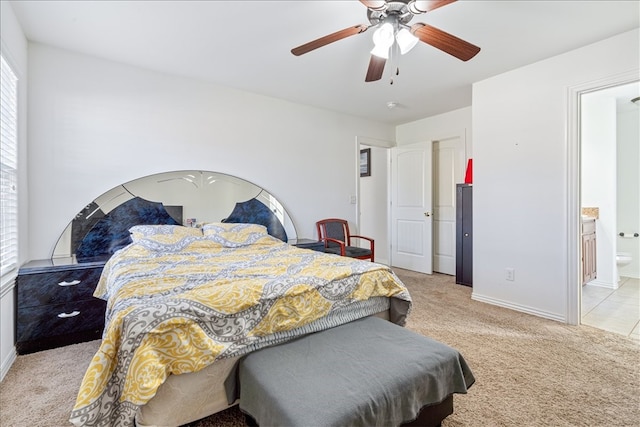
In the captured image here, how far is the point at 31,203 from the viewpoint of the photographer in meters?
2.60

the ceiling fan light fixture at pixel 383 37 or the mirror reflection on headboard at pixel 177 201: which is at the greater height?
the ceiling fan light fixture at pixel 383 37

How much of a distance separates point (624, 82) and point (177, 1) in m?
3.47

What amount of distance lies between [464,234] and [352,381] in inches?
134

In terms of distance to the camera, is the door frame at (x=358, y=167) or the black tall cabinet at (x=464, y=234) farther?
the door frame at (x=358, y=167)

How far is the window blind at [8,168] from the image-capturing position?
204 centimetres

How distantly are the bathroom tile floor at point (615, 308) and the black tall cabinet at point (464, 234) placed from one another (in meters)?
1.20

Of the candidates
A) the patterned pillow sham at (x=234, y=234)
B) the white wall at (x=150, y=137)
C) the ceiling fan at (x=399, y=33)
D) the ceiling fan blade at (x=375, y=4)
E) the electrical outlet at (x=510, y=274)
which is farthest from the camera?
the electrical outlet at (x=510, y=274)

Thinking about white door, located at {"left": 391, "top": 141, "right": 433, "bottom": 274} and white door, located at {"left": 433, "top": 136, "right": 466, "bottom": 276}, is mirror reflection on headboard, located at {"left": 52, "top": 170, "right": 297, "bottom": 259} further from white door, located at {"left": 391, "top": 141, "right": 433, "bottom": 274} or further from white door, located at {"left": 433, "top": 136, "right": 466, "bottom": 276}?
white door, located at {"left": 433, "top": 136, "right": 466, "bottom": 276}

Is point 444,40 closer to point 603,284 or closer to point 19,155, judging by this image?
point 19,155

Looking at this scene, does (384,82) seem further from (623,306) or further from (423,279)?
(623,306)

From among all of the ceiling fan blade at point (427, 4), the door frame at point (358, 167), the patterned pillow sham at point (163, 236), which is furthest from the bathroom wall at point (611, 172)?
the patterned pillow sham at point (163, 236)

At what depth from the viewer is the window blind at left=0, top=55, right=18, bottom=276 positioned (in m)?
2.04

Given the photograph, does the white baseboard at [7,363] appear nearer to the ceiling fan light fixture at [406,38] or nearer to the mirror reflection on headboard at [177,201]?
the mirror reflection on headboard at [177,201]

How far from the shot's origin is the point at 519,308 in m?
3.11
